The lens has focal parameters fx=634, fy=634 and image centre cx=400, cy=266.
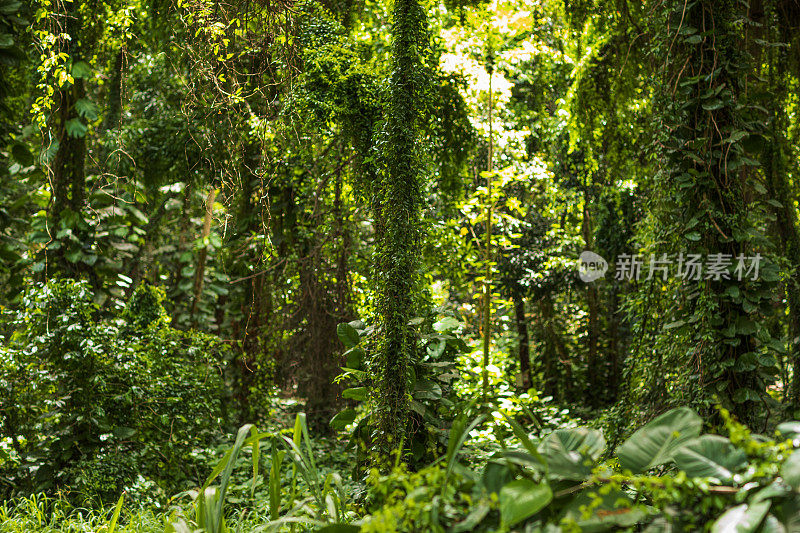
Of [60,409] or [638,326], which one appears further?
[60,409]

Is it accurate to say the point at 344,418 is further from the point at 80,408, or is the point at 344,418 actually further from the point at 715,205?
the point at 715,205

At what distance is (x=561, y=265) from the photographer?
694cm

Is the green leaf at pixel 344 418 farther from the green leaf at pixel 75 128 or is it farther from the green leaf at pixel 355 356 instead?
the green leaf at pixel 75 128

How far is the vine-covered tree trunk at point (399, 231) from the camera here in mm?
2701

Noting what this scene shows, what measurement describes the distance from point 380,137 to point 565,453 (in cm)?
195

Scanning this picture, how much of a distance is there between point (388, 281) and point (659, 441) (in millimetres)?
1638

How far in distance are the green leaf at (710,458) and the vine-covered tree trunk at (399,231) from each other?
1.65m

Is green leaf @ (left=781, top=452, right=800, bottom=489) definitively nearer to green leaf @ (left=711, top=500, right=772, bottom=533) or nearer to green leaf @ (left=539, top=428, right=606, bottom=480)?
green leaf @ (left=711, top=500, right=772, bottom=533)

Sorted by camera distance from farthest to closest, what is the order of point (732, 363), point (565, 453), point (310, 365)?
point (310, 365) < point (732, 363) < point (565, 453)

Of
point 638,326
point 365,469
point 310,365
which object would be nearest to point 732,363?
point 638,326

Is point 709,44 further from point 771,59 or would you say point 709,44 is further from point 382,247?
point 382,247

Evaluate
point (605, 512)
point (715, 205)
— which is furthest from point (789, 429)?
point (715, 205)

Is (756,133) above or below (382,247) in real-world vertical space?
above

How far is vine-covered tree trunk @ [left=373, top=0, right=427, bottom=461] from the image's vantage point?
270cm
